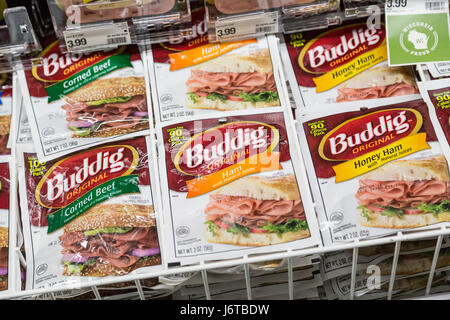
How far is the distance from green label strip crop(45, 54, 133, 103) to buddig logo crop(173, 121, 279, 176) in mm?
436

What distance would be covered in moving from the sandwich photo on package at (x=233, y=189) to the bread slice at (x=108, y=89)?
0.72 ft

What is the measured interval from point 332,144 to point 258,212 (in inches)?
13.1

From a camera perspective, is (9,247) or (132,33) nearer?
(9,247)

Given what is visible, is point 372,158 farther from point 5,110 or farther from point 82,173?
point 5,110

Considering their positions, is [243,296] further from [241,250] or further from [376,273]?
[376,273]

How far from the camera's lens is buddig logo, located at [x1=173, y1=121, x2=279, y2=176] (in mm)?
1615

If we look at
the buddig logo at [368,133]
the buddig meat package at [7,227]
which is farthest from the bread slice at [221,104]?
the buddig meat package at [7,227]

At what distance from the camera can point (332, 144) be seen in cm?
164

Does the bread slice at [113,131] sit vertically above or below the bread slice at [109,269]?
above

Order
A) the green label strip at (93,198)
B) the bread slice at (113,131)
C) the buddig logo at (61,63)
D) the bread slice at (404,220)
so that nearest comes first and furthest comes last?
the bread slice at (404,220) < the green label strip at (93,198) < the bread slice at (113,131) < the buddig logo at (61,63)

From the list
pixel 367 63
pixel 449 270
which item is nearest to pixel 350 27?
pixel 367 63

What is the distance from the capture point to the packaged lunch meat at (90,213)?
4.90ft

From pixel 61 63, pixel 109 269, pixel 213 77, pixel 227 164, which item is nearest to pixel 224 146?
pixel 227 164

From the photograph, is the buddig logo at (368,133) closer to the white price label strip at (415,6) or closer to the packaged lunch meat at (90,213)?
the white price label strip at (415,6)
